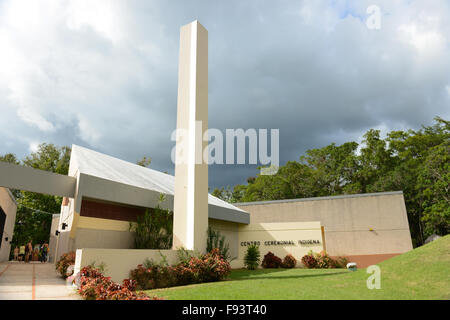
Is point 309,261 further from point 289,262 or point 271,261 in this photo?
point 271,261

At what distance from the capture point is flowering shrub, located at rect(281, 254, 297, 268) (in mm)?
18342

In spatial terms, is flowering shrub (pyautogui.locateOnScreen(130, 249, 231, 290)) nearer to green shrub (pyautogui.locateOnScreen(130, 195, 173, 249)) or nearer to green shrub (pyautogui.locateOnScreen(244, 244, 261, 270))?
green shrub (pyautogui.locateOnScreen(130, 195, 173, 249))

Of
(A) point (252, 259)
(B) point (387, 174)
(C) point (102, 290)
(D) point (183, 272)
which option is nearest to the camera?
(C) point (102, 290)

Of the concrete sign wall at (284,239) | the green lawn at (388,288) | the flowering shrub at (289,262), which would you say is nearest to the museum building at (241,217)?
the concrete sign wall at (284,239)

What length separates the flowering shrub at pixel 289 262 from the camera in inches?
722

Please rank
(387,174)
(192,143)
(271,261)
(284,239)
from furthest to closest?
1. (387,174)
2. (284,239)
3. (271,261)
4. (192,143)

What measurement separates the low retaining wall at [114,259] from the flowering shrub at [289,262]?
10.5m

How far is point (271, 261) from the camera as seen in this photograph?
18.6 metres

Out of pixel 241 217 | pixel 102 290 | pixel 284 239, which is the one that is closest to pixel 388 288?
pixel 102 290

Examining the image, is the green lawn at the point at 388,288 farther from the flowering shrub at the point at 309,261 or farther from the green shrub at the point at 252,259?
the green shrub at the point at 252,259

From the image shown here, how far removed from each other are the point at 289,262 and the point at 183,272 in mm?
10129
